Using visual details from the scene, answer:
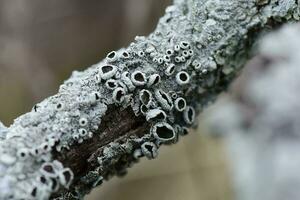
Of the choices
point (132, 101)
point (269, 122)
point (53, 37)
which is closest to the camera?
point (132, 101)

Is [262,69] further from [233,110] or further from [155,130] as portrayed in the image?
[155,130]

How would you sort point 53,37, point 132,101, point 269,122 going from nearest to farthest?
point 132,101, point 269,122, point 53,37

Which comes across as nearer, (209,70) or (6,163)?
(6,163)

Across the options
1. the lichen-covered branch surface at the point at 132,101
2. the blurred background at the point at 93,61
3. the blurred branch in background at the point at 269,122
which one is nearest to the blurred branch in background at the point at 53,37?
the blurred background at the point at 93,61

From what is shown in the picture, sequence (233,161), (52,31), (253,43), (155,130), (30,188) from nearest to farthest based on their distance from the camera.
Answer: (30,188)
(155,130)
(253,43)
(233,161)
(52,31)

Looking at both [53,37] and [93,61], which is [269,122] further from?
[53,37]

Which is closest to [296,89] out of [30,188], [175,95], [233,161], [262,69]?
[262,69]

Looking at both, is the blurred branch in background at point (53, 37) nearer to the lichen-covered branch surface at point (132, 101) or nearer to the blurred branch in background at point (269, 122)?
the blurred branch in background at point (269, 122)

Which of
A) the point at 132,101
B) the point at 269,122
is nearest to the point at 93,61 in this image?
the point at 269,122
